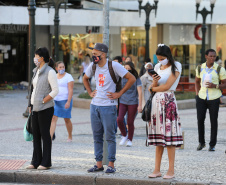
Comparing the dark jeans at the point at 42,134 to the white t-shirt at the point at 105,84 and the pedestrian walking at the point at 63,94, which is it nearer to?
the white t-shirt at the point at 105,84

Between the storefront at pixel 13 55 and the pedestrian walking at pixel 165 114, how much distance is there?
992 inches

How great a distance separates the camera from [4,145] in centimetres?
1151

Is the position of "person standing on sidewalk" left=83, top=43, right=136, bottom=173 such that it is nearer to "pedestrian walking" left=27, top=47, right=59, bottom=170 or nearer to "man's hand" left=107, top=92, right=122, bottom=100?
"man's hand" left=107, top=92, right=122, bottom=100

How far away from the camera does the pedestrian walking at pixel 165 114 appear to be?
25.8 feet

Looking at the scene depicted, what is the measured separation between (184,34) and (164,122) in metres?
31.3

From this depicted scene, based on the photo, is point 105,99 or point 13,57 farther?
point 13,57

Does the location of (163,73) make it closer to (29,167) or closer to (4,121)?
(29,167)

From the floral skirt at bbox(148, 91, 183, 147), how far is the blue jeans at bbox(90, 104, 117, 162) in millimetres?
607

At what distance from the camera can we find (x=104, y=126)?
8.30 m

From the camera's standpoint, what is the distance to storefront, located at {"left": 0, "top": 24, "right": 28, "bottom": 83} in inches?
1309

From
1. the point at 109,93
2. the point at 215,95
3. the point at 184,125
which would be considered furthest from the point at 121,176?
the point at 184,125

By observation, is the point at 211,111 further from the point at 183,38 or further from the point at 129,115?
the point at 183,38

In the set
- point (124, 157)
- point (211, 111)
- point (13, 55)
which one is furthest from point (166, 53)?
point (13, 55)

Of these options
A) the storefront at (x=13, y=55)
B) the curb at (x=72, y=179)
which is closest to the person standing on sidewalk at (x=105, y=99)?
the curb at (x=72, y=179)
